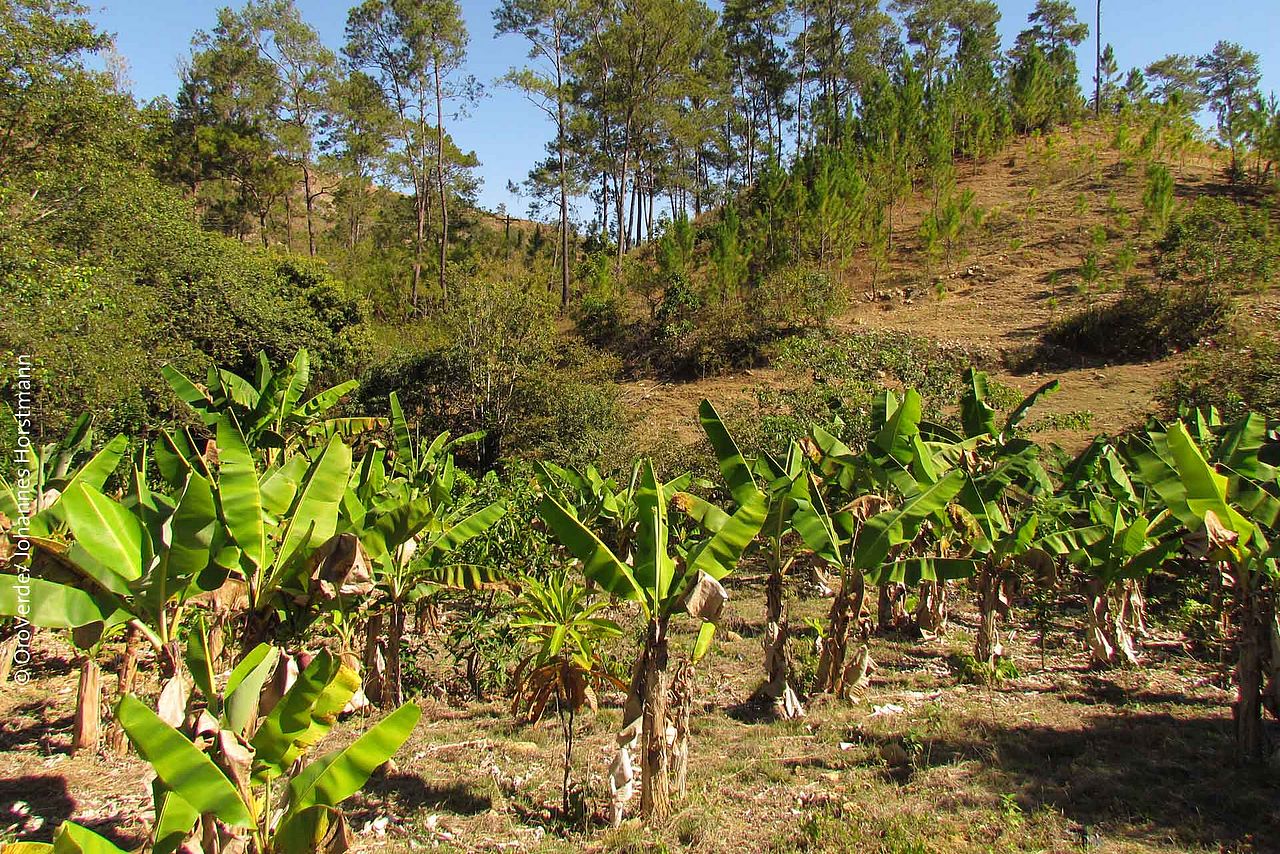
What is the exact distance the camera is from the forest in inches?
139

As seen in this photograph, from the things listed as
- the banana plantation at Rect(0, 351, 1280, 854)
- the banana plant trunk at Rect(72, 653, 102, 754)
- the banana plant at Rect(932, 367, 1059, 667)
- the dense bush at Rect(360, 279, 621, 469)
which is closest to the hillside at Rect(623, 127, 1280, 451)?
the dense bush at Rect(360, 279, 621, 469)

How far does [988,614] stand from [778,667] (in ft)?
6.51

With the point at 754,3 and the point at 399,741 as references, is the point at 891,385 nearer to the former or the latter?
the point at 399,741

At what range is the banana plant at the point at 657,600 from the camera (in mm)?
3770

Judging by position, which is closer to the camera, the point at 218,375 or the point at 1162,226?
the point at 218,375

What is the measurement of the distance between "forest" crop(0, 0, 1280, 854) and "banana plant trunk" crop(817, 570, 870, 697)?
0.16 feet

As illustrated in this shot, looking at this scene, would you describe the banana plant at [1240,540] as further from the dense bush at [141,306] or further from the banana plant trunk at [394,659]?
the dense bush at [141,306]

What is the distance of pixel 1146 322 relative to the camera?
55.0ft

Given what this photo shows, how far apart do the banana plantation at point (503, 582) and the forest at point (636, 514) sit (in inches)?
1.2

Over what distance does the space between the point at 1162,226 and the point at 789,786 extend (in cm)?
2249

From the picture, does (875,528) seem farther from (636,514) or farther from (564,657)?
(636,514)

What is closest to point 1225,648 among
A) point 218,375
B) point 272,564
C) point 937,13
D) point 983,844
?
point 983,844

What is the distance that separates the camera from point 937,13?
33719 mm

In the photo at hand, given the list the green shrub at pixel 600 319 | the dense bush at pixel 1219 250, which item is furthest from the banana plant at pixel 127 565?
the green shrub at pixel 600 319
